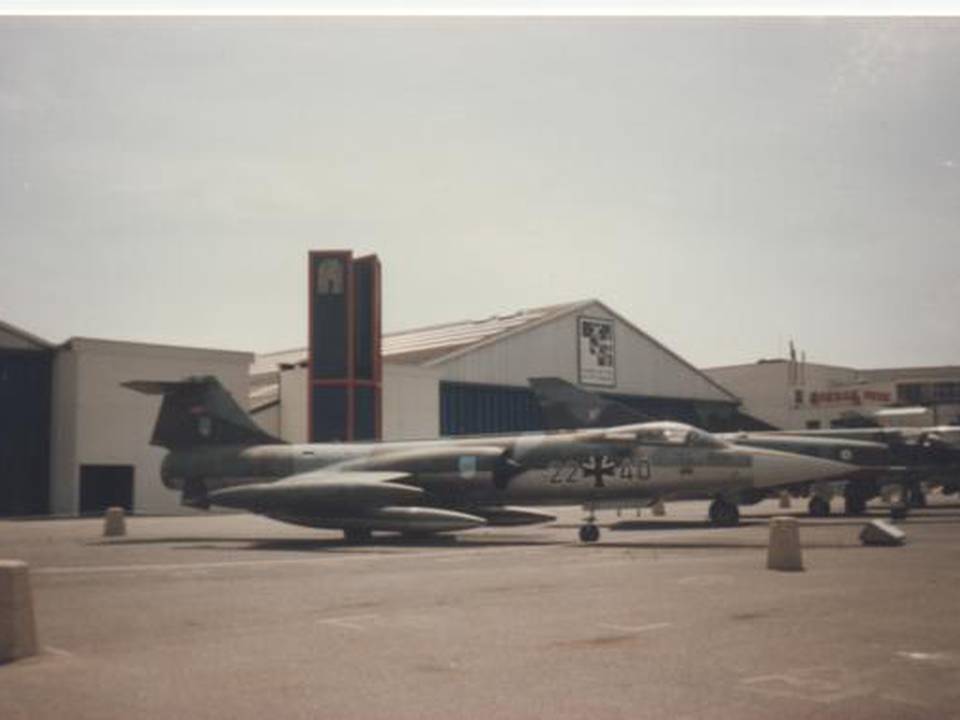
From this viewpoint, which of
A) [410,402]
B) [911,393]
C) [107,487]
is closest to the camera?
[107,487]

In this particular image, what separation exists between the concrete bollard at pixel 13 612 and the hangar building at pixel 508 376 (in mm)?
40408

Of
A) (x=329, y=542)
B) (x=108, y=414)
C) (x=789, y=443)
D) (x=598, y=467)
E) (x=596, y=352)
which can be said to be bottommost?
(x=329, y=542)

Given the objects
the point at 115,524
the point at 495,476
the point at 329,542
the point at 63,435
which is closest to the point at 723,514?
the point at 495,476

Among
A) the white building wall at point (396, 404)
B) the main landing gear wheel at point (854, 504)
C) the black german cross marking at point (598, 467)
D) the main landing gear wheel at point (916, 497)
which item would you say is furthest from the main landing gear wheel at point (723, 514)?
the white building wall at point (396, 404)

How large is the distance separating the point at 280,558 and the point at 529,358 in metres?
40.7

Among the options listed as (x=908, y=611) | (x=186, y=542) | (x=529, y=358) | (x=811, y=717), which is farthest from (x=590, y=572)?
(x=529, y=358)

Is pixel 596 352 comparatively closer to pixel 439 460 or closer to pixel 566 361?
pixel 566 361

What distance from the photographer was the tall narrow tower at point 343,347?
42281 mm

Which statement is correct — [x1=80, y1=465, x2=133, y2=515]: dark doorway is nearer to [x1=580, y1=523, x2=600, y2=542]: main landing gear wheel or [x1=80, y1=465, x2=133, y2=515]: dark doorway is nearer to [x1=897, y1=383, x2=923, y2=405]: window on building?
[x1=580, y1=523, x2=600, y2=542]: main landing gear wheel

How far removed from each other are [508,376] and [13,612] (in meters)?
49.1

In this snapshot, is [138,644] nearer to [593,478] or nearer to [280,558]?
[280,558]

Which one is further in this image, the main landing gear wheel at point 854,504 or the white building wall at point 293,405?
the white building wall at point 293,405

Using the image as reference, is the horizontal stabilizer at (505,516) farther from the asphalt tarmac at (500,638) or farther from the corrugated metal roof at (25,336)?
the corrugated metal roof at (25,336)

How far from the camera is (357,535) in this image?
842 inches
